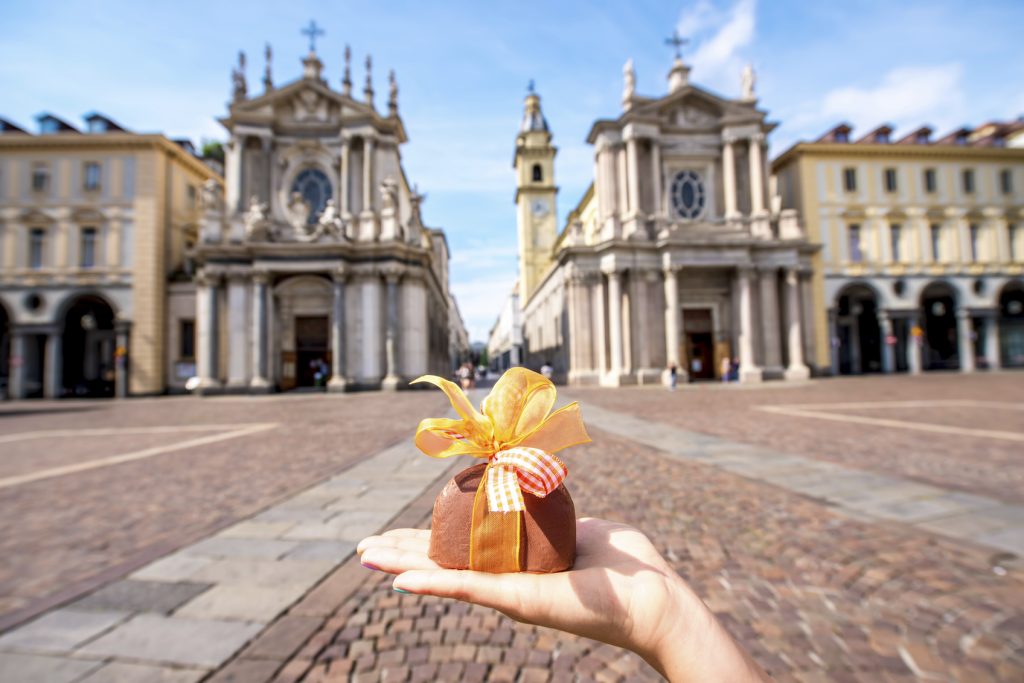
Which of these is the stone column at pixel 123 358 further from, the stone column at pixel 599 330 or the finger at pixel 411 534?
the finger at pixel 411 534

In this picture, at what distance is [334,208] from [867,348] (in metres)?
39.0

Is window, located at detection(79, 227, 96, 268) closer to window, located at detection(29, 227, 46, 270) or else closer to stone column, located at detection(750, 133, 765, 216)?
window, located at detection(29, 227, 46, 270)

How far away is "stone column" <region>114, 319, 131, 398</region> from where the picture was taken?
29.0 metres

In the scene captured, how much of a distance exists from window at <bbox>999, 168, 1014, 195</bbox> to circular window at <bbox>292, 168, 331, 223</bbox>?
4498 cm

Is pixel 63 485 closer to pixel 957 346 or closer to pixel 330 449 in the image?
pixel 330 449

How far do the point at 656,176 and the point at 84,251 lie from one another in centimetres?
3471

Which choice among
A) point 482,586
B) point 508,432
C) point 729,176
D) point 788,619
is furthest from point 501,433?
point 729,176

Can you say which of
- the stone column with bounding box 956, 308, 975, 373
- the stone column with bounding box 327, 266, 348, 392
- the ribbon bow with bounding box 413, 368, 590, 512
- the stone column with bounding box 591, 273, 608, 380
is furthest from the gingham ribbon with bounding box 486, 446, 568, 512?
the stone column with bounding box 956, 308, 975, 373

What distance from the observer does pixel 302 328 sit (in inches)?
1152

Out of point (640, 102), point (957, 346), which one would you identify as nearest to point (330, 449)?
point (640, 102)

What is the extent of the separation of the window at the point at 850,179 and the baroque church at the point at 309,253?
2887 cm

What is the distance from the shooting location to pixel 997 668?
102 inches

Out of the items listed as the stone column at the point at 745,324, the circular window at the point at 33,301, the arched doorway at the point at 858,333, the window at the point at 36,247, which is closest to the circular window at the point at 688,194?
the stone column at the point at 745,324

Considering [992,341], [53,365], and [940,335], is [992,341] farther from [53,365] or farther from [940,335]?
[53,365]
